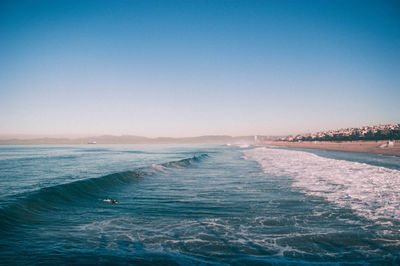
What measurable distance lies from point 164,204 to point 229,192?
3926mm

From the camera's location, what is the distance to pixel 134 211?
31.5ft

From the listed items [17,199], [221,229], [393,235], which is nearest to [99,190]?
[17,199]

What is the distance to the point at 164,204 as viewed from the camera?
10664mm

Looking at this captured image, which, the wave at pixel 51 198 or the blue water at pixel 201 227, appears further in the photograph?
the wave at pixel 51 198

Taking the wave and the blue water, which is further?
the wave

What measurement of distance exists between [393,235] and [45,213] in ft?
38.7

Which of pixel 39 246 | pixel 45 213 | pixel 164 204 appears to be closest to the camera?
→ pixel 39 246

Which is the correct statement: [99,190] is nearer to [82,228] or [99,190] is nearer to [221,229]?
[82,228]

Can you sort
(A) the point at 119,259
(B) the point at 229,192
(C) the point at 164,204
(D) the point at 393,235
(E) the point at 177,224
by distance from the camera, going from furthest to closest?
(B) the point at 229,192
(C) the point at 164,204
(E) the point at 177,224
(D) the point at 393,235
(A) the point at 119,259

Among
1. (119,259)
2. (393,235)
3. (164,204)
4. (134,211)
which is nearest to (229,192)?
(164,204)

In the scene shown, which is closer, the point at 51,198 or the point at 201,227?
the point at 201,227

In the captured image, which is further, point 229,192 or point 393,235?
point 229,192

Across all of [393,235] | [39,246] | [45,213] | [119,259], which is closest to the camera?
[119,259]

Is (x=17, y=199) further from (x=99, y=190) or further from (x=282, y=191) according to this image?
(x=282, y=191)
